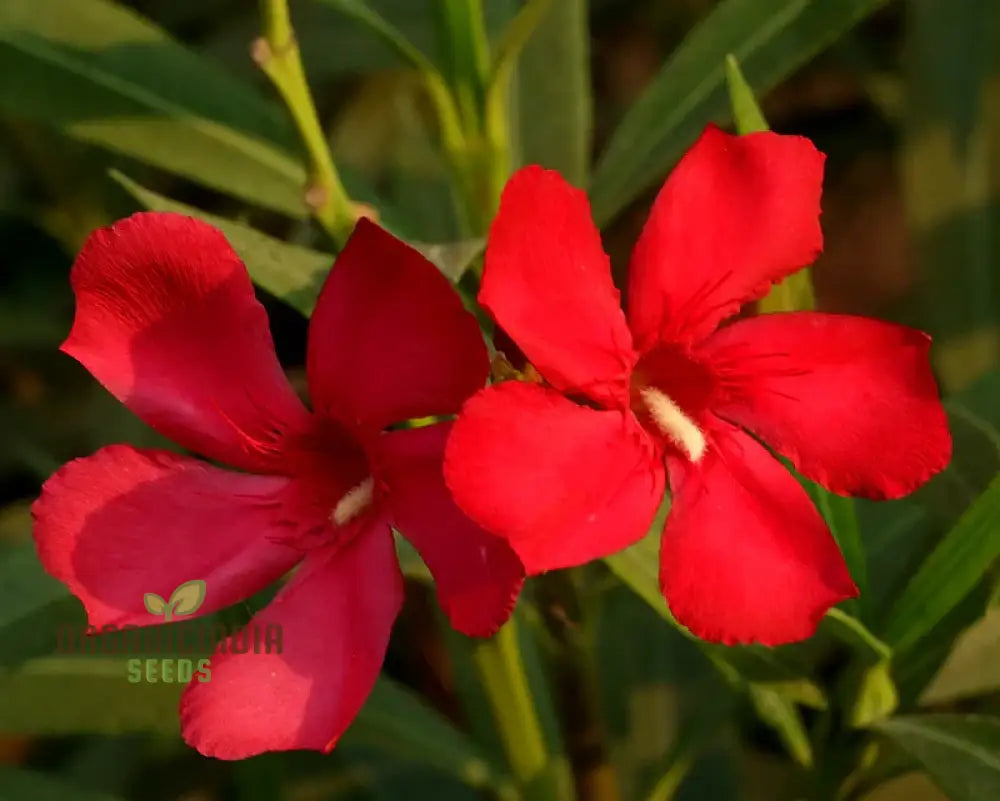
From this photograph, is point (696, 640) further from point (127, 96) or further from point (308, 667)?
point (127, 96)

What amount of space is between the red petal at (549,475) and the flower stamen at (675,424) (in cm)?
3

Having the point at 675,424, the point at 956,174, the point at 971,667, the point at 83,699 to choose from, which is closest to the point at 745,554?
the point at 675,424

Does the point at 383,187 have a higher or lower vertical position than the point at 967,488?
lower

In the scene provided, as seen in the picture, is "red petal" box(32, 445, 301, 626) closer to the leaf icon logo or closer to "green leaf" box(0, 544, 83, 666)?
the leaf icon logo

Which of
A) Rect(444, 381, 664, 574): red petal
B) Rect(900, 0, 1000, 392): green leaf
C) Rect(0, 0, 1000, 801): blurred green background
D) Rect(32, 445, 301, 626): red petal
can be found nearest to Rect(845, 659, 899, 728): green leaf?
Rect(0, 0, 1000, 801): blurred green background

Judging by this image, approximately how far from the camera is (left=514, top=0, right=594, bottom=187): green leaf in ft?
2.98

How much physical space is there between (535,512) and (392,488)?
10 centimetres

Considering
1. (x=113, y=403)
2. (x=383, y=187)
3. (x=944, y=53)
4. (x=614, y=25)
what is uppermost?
(x=944, y=53)

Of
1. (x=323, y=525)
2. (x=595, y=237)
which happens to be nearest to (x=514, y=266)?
(x=595, y=237)

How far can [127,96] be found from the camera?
77 cm

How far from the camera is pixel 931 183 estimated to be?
3.68ft

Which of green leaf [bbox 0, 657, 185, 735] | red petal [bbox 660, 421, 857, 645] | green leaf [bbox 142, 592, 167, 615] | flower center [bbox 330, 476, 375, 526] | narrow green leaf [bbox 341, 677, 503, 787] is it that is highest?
red petal [bbox 660, 421, 857, 645]

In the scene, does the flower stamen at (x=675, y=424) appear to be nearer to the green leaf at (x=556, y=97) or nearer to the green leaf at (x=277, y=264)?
the green leaf at (x=277, y=264)

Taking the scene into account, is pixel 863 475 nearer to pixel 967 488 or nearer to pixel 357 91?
pixel 967 488
